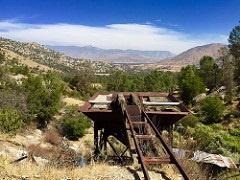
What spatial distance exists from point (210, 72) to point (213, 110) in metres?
23.1

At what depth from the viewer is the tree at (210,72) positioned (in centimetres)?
5441

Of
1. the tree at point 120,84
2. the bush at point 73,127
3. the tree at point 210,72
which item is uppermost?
the tree at point 210,72

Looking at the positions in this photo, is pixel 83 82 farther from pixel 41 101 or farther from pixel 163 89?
pixel 41 101

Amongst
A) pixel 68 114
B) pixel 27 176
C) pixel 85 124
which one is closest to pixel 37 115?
pixel 68 114

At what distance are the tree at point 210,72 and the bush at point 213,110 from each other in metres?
20.7

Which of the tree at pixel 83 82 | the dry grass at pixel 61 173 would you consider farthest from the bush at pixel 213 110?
the tree at pixel 83 82

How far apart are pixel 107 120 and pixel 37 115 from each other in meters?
23.0

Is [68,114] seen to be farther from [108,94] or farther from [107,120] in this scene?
[107,120]

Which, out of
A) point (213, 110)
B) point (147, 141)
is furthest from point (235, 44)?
point (147, 141)

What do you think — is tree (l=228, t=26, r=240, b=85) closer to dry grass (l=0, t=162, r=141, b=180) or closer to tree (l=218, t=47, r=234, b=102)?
tree (l=218, t=47, r=234, b=102)

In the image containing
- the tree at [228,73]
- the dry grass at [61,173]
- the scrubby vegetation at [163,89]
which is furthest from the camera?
the tree at [228,73]

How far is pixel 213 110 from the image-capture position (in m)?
34.3

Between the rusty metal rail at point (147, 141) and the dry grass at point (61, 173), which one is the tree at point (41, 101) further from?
the dry grass at point (61, 173)

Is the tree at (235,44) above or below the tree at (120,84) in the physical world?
above
